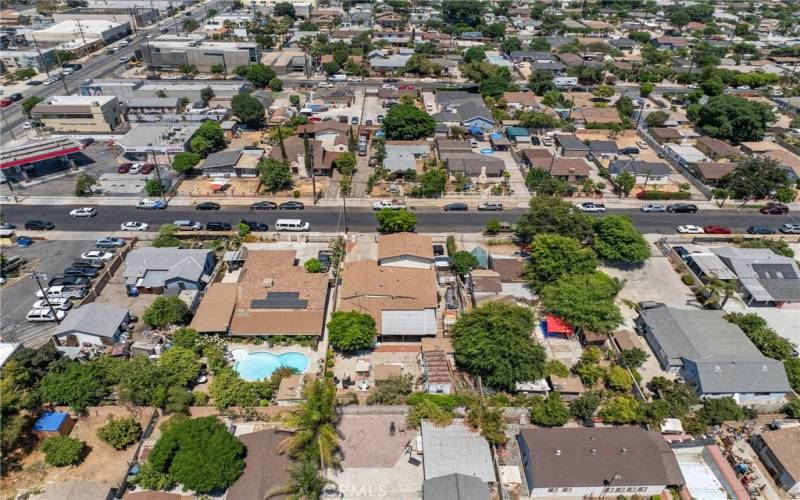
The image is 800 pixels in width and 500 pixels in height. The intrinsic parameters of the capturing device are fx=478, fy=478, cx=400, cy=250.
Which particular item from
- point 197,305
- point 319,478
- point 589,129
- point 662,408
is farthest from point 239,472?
point 589,129

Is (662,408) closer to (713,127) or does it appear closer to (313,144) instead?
(313,144)

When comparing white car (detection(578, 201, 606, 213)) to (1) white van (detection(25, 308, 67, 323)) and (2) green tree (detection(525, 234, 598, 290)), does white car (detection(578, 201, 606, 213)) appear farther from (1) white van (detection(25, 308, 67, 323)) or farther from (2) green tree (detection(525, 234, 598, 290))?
(1) white van (detection(25, 308, 67, 323))

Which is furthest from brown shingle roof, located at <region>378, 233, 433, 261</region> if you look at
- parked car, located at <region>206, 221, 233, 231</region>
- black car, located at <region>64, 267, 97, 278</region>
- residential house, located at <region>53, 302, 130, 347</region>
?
black car, located at <region>64, 267, 97, 278</region>

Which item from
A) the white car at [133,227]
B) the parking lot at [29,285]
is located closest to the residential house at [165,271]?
the parking lot at [29,285]

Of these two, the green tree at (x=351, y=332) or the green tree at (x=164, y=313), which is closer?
the green tree at (x=351, y=332)

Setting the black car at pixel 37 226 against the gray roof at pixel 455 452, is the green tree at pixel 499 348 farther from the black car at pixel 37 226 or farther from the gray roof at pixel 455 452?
the black car at pixel 37 226
